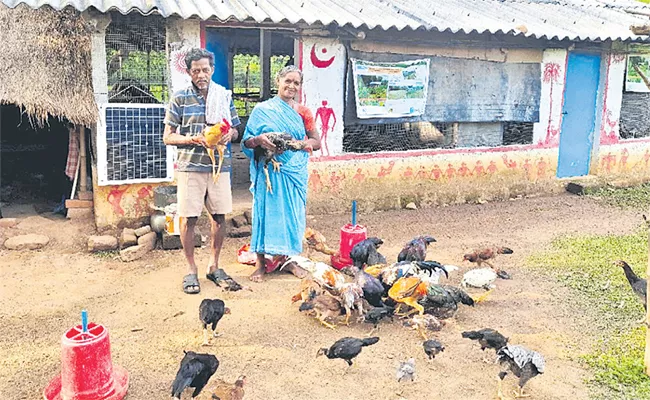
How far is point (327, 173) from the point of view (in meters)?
8.30

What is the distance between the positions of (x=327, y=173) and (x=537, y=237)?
2852 mm

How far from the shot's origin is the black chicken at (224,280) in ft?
17.7

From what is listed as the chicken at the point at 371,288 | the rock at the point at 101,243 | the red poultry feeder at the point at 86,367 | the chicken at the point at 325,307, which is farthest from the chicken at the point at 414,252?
the rock at the point at 101,243

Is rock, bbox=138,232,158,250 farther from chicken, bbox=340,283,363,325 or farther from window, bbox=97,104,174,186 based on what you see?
chicken, bbox=340,283,363,325

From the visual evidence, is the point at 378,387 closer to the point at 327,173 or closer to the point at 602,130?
the point at 327,173

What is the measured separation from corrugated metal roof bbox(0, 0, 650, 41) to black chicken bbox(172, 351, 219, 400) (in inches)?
164

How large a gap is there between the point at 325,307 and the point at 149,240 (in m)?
2.70

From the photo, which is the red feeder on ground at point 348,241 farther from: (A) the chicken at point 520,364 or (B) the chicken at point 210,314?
(A) the chicken at point 520,364

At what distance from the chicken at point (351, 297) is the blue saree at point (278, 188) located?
1.04 m

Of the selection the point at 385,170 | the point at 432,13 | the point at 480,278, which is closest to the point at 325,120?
the point at 385,170

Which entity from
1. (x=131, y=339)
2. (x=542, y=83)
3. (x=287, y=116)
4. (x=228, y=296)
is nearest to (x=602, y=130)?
(x=542, y=83)

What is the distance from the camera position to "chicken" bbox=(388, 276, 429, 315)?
4539 millimetres

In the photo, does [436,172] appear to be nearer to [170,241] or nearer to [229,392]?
[170,241]

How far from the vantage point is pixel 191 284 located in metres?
5.35
